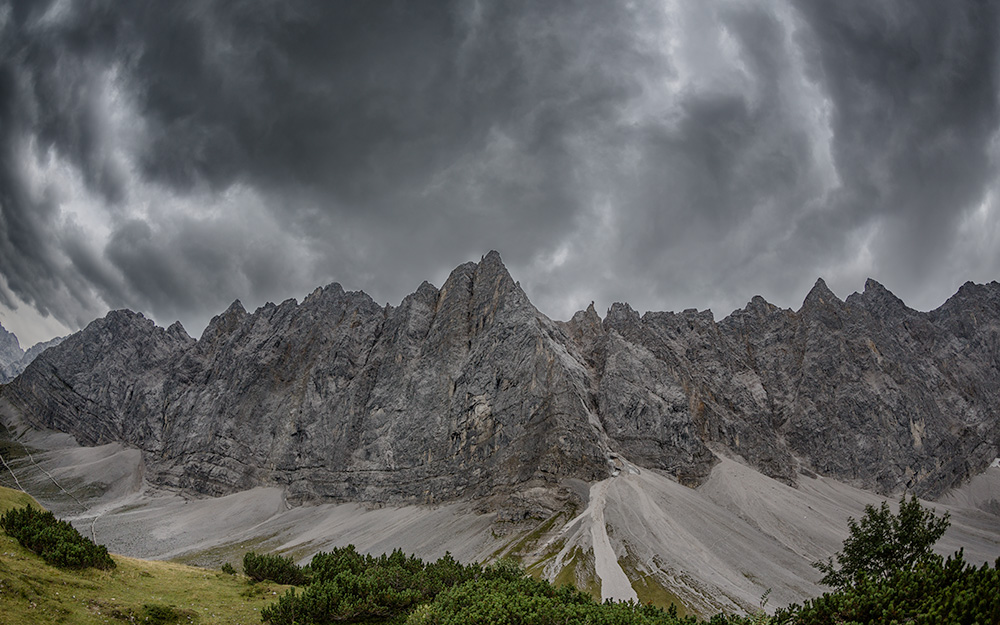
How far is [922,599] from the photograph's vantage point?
39.3 feet

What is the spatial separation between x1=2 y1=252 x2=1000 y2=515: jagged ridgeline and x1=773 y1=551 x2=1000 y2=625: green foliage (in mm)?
89755

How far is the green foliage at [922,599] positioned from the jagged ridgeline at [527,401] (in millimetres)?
89755

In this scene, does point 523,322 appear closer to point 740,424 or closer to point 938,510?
point 740,424

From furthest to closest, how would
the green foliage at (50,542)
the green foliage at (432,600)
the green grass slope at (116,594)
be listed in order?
the green foliage at (50,542), the green foliage at (432,600), the green grass slope at (116,594)

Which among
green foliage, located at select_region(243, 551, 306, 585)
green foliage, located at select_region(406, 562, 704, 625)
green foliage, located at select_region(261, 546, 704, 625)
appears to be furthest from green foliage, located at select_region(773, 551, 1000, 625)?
green foliage, located at select_region(243, 551, 306, 585)

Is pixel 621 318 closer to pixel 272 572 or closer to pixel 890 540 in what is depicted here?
pixel 890 540

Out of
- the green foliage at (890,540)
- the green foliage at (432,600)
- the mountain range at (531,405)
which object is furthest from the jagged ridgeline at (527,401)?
the green foliage at (432,600)

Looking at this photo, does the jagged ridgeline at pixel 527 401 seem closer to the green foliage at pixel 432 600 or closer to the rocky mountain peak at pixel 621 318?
the rocky mountain peak at pixel 621 318

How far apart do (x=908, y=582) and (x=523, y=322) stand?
118945 millimetres

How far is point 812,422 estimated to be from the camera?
165250mm

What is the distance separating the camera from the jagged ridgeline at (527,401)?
119938mm

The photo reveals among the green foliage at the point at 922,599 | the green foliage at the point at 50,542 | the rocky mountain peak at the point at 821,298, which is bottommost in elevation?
the green foliage at the point at 922,599

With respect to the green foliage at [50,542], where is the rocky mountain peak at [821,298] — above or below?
above

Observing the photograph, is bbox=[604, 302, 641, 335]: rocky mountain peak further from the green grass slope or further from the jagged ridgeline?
the green grass slope
